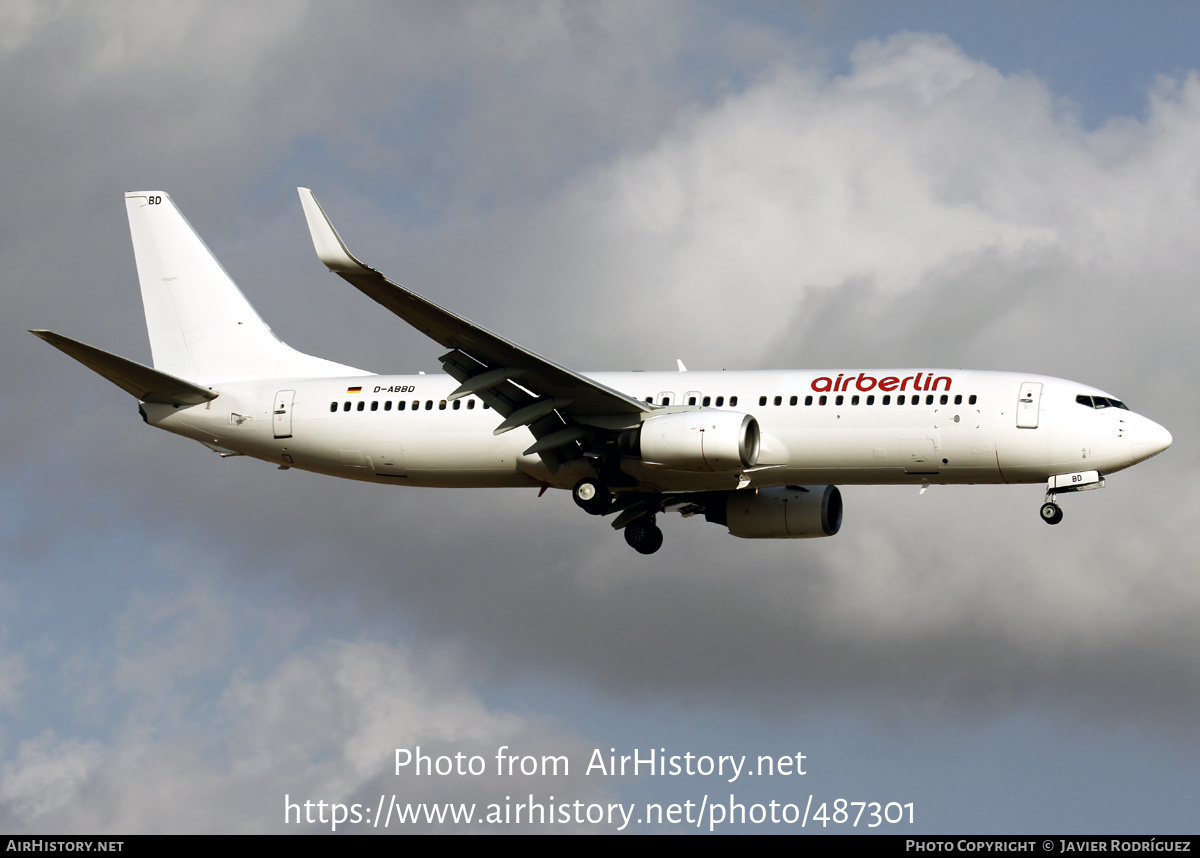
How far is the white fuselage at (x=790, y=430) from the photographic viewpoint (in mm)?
46219

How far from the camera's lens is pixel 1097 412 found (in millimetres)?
46500

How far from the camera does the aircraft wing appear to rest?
142 feet

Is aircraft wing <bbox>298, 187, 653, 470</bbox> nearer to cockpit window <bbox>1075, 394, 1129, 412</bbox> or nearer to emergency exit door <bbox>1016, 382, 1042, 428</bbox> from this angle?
emergency exit door <bbox>1016, 382, 1042, 428</bbox>

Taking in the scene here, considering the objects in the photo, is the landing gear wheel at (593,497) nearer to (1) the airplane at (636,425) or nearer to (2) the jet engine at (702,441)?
(1) the airplane at (636,425)

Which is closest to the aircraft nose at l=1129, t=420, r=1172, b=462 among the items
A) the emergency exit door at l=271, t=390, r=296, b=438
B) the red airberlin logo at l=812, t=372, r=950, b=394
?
the red airberlin logo at l=812, t=372, r=950, b=394

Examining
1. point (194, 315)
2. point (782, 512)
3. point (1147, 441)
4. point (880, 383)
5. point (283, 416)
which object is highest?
point (194, 315)

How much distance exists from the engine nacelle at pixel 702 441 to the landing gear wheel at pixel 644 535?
26.2 ft

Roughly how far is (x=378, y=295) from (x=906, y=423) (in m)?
15.0

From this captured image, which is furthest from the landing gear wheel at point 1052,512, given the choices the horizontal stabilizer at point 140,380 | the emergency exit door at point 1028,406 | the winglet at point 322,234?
the horizontal stabilizer at point 140,380

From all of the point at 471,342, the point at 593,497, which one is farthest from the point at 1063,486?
the point at 471,342

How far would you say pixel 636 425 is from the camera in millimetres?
47875

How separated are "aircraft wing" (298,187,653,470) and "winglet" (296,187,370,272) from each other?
1329mm

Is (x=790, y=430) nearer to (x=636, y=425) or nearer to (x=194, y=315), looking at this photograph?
(x=636, y=425)

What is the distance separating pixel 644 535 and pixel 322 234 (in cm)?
1888
